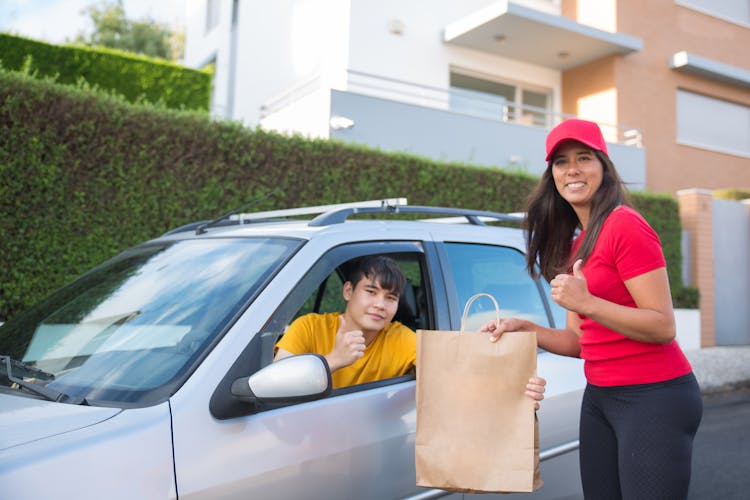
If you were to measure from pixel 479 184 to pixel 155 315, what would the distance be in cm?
711

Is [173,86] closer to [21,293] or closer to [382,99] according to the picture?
[382,99]

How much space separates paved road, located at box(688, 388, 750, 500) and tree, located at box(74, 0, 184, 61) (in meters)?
29.7

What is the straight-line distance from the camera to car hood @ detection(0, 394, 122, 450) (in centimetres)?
173

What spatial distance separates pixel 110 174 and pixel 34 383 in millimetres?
4500

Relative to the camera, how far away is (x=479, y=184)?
9031mm

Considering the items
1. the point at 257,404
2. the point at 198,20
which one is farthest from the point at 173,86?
the point at 257,404

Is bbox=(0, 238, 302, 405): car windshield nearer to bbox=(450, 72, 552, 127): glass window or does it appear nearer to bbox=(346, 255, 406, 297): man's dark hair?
bbox=(346, 255, 406, 297): man's dark hair

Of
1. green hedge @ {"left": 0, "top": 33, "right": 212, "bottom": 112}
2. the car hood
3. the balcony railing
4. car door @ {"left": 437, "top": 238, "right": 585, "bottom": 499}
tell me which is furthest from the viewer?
green hedge @ {"left": 0, "top": 33, "right": 212, "bottom": 112}

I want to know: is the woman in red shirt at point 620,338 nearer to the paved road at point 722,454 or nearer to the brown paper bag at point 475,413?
the brown paper bag at point 475,413

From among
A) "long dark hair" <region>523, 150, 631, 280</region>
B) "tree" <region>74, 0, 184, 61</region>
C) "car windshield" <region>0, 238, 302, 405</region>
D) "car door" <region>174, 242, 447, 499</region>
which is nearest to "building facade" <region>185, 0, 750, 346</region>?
"car windshield" <region>0, 238, 302, 405</region>

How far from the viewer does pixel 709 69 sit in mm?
14984

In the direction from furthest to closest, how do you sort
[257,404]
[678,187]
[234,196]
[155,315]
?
[678,187] → [234,196] → [155,315] → [257,404]

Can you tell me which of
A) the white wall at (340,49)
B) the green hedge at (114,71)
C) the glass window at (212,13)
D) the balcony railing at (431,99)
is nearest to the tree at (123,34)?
the glass window at (212,13)

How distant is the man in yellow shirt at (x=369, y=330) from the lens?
2600mm
